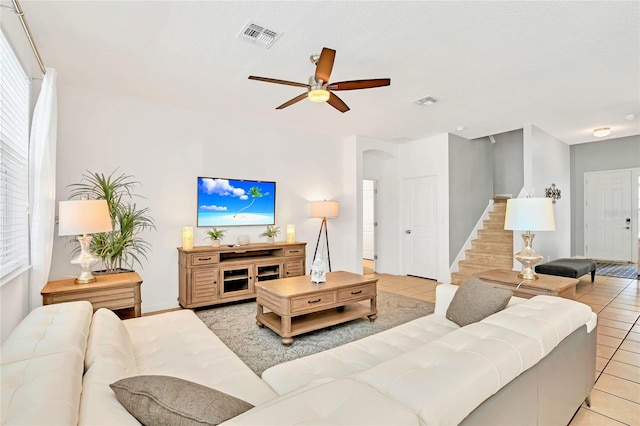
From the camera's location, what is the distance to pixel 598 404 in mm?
2082

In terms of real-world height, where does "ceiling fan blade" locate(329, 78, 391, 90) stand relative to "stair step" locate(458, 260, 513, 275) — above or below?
above

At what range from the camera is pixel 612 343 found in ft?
10.0

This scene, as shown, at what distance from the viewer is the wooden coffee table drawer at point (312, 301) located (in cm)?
301

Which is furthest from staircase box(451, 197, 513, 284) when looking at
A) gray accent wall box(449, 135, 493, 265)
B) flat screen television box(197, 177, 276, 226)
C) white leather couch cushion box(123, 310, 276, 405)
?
white leather couch cushion box(123, 310, 276, 405)

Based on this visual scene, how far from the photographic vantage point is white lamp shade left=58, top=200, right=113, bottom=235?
8.30 feet

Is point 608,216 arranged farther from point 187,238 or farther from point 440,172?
point 187,238

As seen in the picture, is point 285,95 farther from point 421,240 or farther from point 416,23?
point 421,240

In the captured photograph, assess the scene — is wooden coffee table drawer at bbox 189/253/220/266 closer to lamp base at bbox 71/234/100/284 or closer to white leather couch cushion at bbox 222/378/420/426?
lamp base at bbox 71/234/100/284

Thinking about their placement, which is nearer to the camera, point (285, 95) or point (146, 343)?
point (146, 343)

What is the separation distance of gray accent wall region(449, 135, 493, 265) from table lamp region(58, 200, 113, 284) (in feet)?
17.5

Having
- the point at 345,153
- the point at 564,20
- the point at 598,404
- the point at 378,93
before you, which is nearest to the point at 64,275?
the point at 378,93

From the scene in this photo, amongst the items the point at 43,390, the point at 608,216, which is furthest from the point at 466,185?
the point at 43,390

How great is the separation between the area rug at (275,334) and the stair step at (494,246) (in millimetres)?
2432

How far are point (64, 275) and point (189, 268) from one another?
4.21 ft
